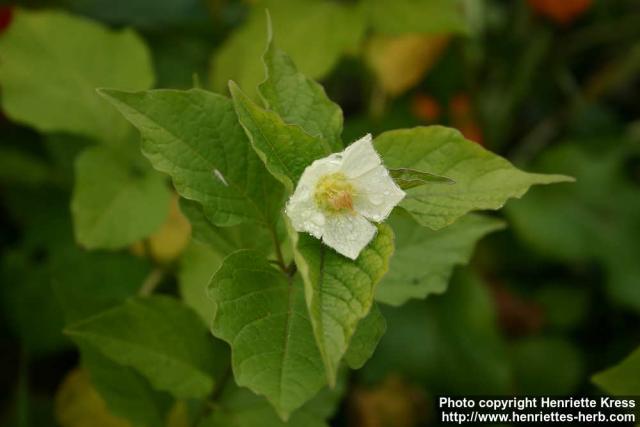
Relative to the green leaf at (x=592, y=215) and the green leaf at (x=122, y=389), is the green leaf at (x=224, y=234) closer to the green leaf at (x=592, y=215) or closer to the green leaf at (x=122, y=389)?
the green leaf at (x=122, y=389)

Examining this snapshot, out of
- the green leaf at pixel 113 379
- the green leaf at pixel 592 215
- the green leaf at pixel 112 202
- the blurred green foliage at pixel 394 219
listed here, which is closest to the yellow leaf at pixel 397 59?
the blurred green foliage at pixel 394 219

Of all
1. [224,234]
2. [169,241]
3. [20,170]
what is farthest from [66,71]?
[224,234]

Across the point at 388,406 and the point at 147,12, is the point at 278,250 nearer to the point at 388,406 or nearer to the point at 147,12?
the point at 388,406

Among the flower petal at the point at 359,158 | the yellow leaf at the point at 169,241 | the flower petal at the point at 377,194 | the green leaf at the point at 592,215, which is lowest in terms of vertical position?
the green leaf at the point at 592,215

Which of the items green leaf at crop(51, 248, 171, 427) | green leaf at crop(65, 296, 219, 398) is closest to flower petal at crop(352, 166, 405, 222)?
green leaf at crop(65, 296, 219, 398)

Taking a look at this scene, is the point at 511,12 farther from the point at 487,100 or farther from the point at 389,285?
the point at 389,285

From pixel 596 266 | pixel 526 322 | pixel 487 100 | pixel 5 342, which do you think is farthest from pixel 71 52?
pixel 596 266
